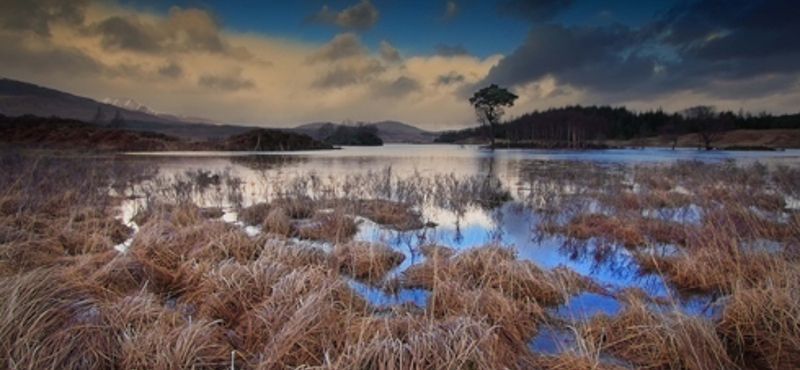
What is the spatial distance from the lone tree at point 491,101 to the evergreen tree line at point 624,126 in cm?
1313

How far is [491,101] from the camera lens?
210 ft

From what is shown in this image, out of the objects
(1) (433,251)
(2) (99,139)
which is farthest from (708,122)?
(2) (99,139)

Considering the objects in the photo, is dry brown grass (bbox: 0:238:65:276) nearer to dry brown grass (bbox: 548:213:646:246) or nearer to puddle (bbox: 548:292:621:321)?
puddle (bbox: 548:292:621:321)

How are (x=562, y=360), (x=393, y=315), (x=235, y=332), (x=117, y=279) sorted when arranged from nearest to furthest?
1. (x=562, y=360)
2. (x=235, y=332)
3. (x=393, y=315)
4. (x=117, y=279)

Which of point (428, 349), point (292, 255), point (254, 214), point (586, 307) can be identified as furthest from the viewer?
point (254, 214)

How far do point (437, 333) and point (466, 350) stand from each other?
33 cm

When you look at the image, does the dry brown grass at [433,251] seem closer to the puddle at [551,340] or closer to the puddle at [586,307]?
the puddle at [586,307]

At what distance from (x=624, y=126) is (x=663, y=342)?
5331 inches

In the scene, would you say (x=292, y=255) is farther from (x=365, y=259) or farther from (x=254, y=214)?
(x=254, y=214)

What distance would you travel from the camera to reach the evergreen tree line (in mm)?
67419

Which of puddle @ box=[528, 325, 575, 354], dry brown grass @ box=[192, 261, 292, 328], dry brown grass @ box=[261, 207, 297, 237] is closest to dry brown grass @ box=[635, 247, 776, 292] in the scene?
puddle @ box=[528, 325, 575, 354]

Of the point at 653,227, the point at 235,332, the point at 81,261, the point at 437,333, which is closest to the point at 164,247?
the point at 81,261

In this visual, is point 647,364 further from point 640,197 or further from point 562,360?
Answer: point 640,197

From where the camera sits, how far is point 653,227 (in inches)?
323
